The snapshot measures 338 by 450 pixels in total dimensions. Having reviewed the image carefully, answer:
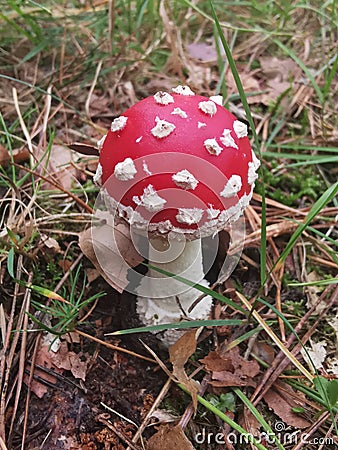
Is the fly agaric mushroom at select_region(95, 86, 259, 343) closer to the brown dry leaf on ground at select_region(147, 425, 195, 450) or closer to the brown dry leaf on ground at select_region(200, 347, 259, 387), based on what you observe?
the brown dry leaf on ground at select_region(200, 347, 259, 387)

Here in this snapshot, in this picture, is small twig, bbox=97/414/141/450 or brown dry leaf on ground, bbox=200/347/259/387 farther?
brown dry leaf on ground, bbox=200/347/259/387

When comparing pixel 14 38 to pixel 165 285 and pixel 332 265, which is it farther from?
pixel 332 265

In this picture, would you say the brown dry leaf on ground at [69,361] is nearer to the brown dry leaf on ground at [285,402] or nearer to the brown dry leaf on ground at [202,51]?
the brown dry leaf on ground at [285,402]

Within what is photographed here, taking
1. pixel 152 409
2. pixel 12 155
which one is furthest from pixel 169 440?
pixel 12 155

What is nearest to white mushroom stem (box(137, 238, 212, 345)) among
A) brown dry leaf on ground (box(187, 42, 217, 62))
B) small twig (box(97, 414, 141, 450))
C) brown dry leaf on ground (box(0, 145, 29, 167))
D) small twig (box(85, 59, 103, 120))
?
small twig (box(97, 414, 141, 450))

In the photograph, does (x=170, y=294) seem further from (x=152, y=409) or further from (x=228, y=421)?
(x=228, y=421)
